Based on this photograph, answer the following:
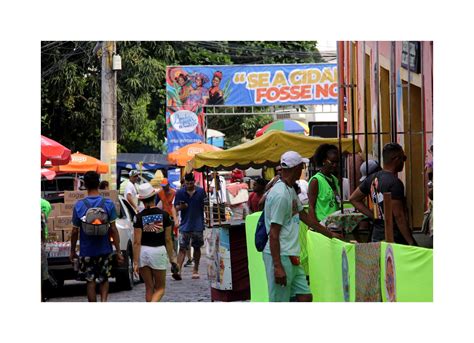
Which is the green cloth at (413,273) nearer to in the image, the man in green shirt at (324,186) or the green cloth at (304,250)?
the man in green shirt at (324,186)

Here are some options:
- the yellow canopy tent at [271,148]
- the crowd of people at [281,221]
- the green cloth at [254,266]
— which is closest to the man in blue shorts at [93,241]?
the crowd of people at [281,221]

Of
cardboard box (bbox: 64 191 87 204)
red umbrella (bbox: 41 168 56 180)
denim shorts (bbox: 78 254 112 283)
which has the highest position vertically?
red umbrella (bbox: 41 168 56 180)

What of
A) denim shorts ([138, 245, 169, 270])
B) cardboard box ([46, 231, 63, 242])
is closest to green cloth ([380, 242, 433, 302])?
denim shorts ([138, 245, 169, 270])

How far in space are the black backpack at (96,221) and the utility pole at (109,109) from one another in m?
10.2

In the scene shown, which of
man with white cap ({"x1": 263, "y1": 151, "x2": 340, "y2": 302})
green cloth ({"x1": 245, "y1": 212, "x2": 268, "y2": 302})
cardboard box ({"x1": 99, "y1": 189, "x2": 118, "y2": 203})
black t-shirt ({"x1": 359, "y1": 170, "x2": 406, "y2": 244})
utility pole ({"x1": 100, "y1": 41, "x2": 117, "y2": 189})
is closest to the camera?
man with white cap ({"x1": 263, "y1": 151, "x2": 340, "y2": 302})

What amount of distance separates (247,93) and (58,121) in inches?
249

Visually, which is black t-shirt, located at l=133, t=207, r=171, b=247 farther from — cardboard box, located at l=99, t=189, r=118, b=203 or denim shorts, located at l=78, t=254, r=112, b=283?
cardboard box, located at l=99, t=189, r=118, b=203

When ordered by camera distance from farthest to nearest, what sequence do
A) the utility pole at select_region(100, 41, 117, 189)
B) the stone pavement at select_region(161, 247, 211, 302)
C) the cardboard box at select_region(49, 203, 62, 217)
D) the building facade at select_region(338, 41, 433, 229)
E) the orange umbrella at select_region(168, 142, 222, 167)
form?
the orange umbrella at select_region(168, 142, 222, 167), the utility pole at select_region(100, 41, 117, 189), the cardboard box at select_region(49, 203, 62, 217), the stone pavement at select_region(161, 247, 211, 302), the building facade at select_region(338, 41, 433, 229)

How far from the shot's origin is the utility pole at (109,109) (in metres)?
21.7

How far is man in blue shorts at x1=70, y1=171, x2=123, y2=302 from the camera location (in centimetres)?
1147

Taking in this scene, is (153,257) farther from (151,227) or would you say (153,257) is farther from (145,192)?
(145,192)

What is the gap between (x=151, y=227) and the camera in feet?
35.7

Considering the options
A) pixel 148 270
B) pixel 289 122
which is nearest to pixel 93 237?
pixel 148 270

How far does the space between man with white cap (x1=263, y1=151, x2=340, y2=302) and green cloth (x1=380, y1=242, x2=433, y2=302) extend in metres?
1.28
